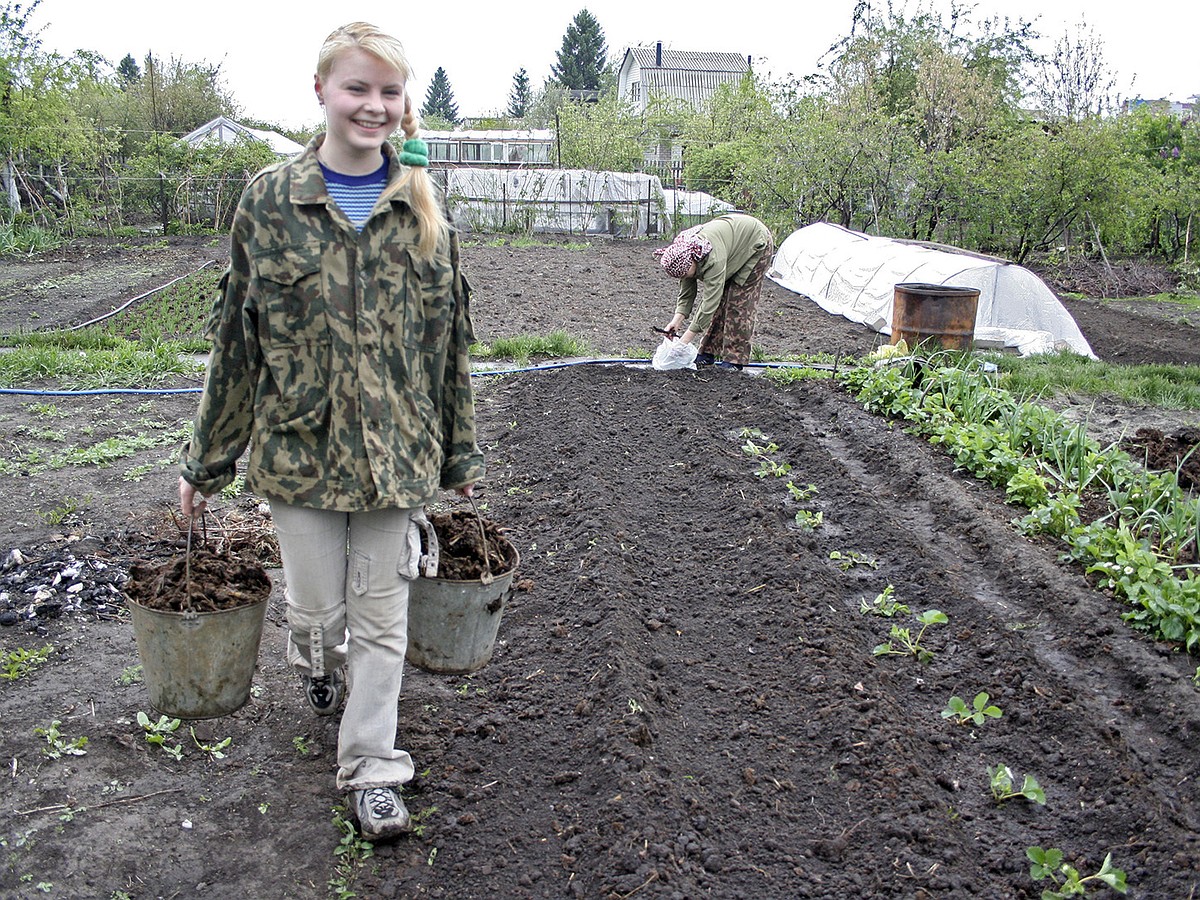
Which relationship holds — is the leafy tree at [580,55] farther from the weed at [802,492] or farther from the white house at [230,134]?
the weed at [802,492]

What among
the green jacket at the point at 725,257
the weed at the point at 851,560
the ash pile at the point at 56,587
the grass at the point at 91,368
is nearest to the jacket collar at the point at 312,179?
the ash pile at the point at 56,587

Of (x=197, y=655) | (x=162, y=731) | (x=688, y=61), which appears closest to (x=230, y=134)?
(x=162, y=731)

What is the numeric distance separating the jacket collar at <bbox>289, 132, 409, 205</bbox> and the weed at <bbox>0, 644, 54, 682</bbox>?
6.69 ft

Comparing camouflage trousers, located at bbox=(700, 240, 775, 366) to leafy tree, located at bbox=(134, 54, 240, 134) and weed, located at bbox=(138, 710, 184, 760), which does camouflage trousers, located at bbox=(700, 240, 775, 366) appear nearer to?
weed, located at bbox=(138, 710, 184, 760)

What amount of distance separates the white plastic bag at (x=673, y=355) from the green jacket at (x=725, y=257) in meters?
0.21

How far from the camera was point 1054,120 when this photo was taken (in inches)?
629

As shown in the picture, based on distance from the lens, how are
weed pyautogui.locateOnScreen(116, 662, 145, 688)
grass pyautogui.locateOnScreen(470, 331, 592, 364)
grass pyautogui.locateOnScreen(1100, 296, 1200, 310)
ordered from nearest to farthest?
weed pyautogui.locateOnScreen(116, 662, 145, 688)
grass pyautogui.locateOnScreen(470, 331, 592, 364)
grass pyautogui.locateOnScreen(1100, 296, 1200, 310)

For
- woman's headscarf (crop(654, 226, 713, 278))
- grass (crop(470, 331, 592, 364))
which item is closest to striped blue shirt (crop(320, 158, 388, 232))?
woman's headscarf (crop(654, 226, 713, 278))

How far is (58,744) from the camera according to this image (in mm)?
2922

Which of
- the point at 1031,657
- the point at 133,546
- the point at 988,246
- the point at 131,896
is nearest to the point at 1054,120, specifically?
the point at 988,246

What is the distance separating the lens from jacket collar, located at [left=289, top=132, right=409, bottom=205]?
2348 mm

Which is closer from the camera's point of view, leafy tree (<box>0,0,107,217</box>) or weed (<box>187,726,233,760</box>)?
weed (<box>187,726,233,760</box>)

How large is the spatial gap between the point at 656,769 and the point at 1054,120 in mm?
16060

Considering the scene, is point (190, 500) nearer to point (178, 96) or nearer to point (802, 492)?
point (802, 492)
